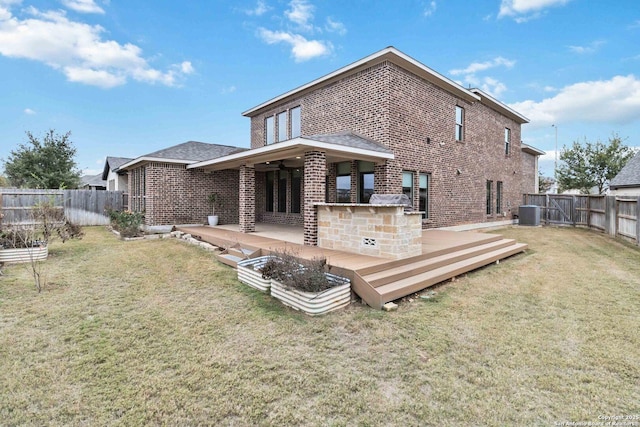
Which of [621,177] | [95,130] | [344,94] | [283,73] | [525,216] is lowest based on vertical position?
[525,216]

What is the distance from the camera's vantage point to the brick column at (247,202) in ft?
34.7

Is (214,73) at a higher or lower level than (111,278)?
higher

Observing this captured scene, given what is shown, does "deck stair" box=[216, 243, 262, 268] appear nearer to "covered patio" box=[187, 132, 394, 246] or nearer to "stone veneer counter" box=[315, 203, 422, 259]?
"covered patio" box=[187, 132, 394, 246]

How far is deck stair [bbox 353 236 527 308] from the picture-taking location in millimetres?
4977

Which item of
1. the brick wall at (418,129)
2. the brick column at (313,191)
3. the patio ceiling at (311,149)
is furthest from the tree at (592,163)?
the brick column at (313,191)

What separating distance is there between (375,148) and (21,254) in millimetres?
9844

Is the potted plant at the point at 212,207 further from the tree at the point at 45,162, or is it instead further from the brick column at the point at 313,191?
the tree at the point at 45,162

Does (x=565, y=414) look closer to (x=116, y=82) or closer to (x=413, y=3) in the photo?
(x=413, y=3)

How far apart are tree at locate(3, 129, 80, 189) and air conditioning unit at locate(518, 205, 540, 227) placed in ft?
103

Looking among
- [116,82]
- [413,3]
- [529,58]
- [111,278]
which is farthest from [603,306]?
[116,82]

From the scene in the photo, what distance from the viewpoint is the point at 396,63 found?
33.0ft

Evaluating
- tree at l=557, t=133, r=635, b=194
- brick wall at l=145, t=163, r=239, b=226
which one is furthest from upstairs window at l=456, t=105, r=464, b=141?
tree at l=557, t=133, r=635, b=194

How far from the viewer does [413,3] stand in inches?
504

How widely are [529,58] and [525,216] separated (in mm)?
8464
